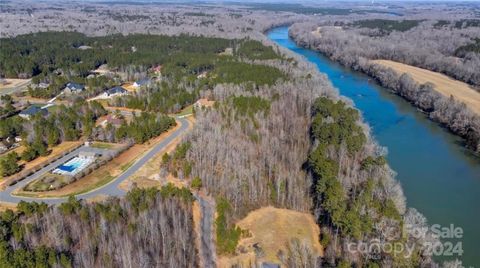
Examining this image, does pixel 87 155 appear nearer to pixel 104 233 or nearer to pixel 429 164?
pixel 104 233

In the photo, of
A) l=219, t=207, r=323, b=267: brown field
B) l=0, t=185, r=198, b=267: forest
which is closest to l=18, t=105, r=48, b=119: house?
l=0, t=185, r=198, b=267: forest

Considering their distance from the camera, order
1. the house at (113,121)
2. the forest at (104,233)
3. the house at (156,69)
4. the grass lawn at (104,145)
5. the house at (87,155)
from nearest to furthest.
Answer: the forest at (104,233)
the house at (87,155)
the grass lawn at (104,145)
the house at (113,121)
the house at (156,69)

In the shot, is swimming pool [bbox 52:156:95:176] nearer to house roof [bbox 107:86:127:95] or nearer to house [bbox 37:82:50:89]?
house roof [bbox 107:86:127:95]

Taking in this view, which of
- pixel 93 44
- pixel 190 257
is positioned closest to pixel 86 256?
pixel 190 257

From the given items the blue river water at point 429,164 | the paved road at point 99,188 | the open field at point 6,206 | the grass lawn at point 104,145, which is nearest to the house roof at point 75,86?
the grass lawn at point 104,145

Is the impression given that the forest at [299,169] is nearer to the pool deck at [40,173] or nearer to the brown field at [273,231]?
the brown field at [273,231]

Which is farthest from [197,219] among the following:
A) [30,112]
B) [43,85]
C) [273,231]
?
[43,85]

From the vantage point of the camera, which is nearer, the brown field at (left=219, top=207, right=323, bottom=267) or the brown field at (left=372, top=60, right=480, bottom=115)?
the brown field at (left=219, top=207, right=323, bottom=267)
